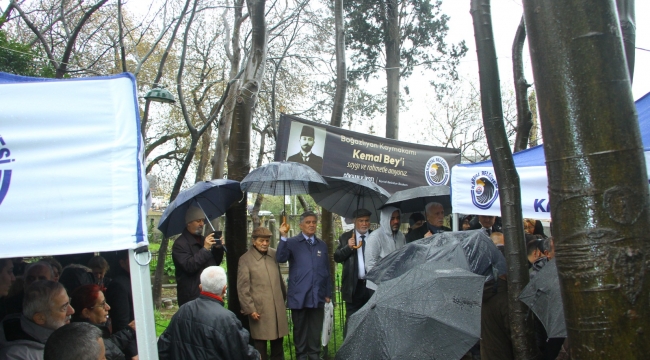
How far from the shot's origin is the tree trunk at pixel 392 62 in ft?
51.1

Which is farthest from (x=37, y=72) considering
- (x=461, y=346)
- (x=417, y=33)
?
(x=417, y=33)

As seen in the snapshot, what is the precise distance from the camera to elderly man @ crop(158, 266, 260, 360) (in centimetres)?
388

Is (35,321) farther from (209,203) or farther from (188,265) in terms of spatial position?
(209,203)

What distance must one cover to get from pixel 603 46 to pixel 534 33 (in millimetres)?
220

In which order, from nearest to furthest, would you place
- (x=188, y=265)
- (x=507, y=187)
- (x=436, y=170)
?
(x=507, y=187), (x=188, y=265), (x=436, y=170)

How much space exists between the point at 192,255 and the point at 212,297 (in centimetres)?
168

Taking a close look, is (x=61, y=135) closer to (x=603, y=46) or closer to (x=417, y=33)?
(x=603, y=46)

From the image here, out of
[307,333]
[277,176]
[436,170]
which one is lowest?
[307,333]

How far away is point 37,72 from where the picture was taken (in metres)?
8.22

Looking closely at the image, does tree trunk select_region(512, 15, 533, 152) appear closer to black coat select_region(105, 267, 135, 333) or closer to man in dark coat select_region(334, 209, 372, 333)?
man in dark coat select_region(334, 209, 372, 333)

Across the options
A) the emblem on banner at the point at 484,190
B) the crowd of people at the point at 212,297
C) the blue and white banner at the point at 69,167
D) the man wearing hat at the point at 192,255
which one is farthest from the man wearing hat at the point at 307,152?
the blue and white banner at the point at 69,167

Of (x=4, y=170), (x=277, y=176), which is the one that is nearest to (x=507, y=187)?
(x=277, y=176)

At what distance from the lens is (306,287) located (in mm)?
6191

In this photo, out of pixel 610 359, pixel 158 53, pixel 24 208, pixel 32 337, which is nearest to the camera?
pixel 610 359
